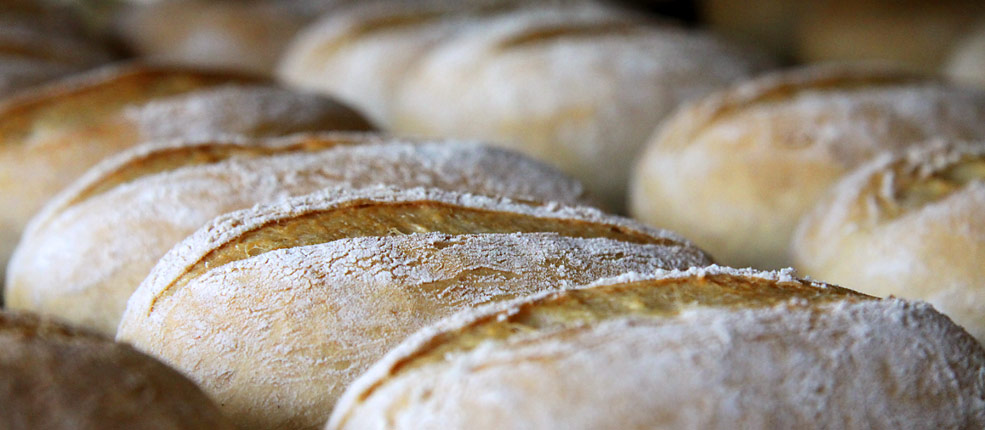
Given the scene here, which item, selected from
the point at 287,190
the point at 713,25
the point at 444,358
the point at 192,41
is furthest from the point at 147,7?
the point at 444,358

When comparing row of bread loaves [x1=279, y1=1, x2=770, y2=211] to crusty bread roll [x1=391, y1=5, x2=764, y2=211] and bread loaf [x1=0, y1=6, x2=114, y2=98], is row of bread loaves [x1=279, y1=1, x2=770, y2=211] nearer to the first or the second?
crusty bread roll [x1=391, y1=5, x2=764, y2=211]

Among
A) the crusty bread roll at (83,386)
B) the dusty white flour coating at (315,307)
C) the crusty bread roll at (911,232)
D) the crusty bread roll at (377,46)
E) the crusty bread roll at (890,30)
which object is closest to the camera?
the crusty bread roll at (83,386)

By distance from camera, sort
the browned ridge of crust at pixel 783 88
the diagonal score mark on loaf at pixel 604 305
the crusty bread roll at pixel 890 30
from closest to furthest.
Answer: the diagonal score mark on loaf at pixel 604 305 → the browned ridge of crust at pixel 783 88 → the crusty bread roll at pixel 890 30

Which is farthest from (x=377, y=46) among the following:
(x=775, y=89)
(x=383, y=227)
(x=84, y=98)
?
(x=383, y=227)

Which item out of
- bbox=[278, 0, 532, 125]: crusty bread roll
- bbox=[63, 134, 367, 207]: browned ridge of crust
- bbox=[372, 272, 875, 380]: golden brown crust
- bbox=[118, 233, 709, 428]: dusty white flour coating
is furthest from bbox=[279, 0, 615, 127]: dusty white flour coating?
bbox=[372, 272, 875, 380]: golden brown crust

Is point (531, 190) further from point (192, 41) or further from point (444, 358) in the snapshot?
point (192, 41)

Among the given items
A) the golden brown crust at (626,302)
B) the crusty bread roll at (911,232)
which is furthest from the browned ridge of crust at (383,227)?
the crusty bread roll at (911,232)

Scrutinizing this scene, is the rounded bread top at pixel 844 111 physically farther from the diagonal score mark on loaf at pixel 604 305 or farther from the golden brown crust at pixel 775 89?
the diagonal score mark on loaf at pixel 604 305
